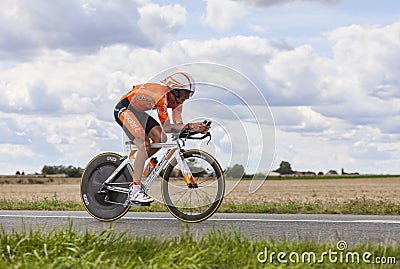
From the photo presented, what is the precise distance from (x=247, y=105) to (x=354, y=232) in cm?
200

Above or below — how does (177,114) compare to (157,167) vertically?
above

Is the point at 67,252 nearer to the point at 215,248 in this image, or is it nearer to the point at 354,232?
the point at 215,248

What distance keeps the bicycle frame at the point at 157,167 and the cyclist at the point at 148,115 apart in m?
0.12

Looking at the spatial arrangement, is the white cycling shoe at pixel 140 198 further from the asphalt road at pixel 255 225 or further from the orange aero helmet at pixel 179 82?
the orange aero helmet at pixel 179 82

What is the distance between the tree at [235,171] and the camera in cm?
799

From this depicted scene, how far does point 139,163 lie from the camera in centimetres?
836

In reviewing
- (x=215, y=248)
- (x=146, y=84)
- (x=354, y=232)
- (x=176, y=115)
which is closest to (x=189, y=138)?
(x=176, y=115)

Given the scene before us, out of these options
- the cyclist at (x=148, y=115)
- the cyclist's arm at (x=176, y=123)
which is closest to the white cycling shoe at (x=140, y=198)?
the cyclist at (x=148, y=115)

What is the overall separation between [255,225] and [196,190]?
→ 889mm

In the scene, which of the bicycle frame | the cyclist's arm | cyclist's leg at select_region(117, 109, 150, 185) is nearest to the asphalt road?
the bicycle frame

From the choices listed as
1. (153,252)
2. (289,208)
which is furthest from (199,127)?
(289,208)

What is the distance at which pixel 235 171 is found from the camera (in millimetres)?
8039

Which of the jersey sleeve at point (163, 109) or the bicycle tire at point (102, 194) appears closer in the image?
the jersey sleeve at point (163, 109)

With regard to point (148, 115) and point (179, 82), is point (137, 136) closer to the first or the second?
point (148, 115)
